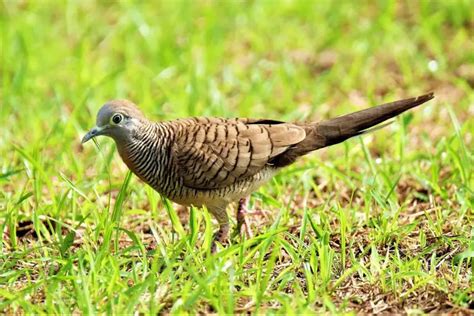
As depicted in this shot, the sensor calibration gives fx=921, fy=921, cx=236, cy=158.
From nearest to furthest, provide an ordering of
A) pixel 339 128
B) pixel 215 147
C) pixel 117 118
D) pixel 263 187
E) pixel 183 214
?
pixel 117 118, pixel 215 147, pixel 339 128, pixel 183 214, pixel 263 187

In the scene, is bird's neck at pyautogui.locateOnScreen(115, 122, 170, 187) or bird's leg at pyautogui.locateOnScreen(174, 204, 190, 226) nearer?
bird's neck at pyautogui.locateOnScreen(115, 122, 170, 187)

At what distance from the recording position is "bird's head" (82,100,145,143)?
5148mm

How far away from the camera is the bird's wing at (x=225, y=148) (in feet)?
17.3

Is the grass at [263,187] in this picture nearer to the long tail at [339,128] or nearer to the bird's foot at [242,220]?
the bird's foot at [242,220]

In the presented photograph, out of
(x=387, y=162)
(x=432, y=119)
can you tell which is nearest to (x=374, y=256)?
(x=387, y=162)

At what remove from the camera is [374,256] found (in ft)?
16.1

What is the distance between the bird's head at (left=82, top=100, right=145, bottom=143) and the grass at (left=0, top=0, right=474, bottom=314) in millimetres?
285

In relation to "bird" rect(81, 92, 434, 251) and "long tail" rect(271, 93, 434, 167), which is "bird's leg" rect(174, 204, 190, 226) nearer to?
"bird" rect(81, 92, 434, 251)

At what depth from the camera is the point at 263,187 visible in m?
6.21

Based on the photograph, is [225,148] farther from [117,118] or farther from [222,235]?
[117,118]

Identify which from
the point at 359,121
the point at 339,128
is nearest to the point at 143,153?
the point at 339,128

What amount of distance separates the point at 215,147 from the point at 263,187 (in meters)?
0.95

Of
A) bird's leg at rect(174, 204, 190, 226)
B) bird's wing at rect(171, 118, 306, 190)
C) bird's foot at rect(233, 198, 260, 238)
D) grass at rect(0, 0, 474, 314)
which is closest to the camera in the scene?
grass at rect(0, 0, 474, 314)

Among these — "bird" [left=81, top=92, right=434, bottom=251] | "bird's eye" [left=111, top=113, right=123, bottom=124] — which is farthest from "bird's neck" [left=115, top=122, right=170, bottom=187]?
"bird's eye" [left=111, top=113, right=123, bottom=124]
